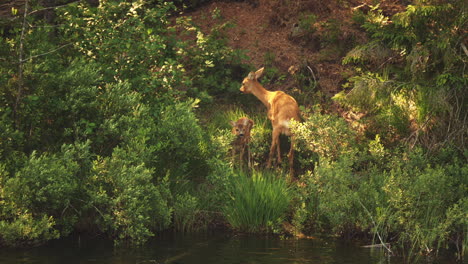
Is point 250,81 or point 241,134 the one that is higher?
point 250,81

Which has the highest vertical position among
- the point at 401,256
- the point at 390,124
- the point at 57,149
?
the point at 390,124

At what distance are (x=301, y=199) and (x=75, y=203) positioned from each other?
3737 millimetres

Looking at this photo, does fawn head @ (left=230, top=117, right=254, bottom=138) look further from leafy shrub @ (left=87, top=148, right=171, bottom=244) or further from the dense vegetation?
leafy shrub @ (left=87, top=148, right=171, bottom=244)

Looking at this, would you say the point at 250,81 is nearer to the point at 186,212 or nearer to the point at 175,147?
the point at 175,147

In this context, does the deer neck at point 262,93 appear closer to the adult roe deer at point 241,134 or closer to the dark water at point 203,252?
the adult roe deer at point 241,134

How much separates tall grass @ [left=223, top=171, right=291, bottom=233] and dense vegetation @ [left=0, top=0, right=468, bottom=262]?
25mm

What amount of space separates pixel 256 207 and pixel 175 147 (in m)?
1.78

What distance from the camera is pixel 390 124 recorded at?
1490cm

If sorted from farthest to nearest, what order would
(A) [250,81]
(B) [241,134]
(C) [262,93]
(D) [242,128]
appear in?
1. (A) [250,81]
2. (C) [262,93]
3. (D) [242,128]
4. (B) [241,134]

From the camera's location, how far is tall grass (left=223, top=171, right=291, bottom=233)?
1190 cm

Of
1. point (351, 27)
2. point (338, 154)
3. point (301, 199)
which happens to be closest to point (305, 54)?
point (351, 27)

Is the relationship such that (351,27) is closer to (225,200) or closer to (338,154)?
(338,154)

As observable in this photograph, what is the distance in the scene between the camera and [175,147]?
12500 millimetres

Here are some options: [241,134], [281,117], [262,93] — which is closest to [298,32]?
[262,93]
